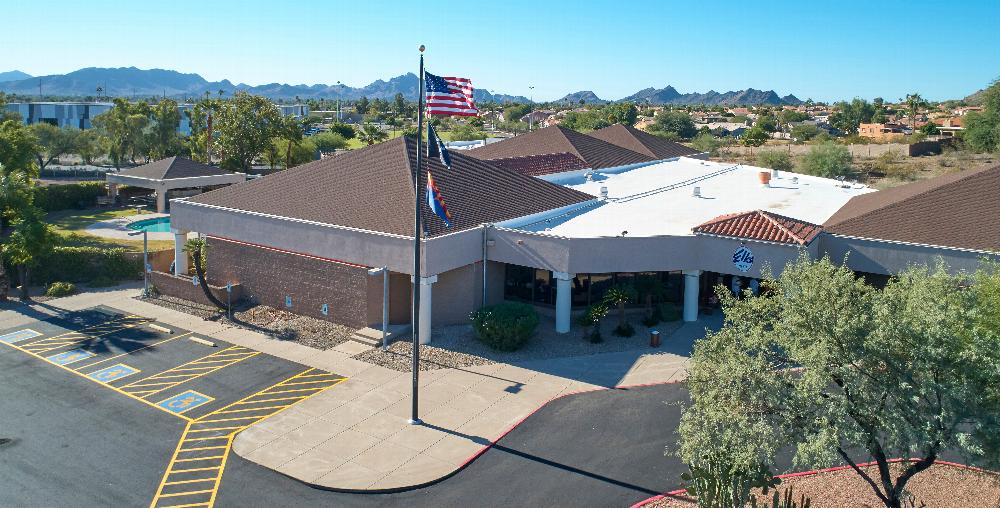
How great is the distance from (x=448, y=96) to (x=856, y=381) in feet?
45.0

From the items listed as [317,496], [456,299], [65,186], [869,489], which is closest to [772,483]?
[869,489]

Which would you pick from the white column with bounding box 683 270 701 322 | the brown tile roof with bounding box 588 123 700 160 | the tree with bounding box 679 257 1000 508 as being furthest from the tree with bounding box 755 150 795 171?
the tree with bounding box 679 257 1000 508

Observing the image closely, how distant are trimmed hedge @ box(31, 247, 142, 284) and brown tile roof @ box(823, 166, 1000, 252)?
3647 centimetres

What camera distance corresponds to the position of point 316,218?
3350cm

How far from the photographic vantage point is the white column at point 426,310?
29719mm

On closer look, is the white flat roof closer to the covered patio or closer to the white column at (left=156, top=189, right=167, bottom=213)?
the covered patio

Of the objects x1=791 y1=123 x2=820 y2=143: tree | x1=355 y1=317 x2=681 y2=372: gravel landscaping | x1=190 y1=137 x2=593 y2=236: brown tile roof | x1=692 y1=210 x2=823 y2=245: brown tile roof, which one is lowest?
x1=355 y1=317 x2=681 y2=372: gravel landscaping

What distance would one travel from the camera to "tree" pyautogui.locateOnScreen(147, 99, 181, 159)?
83312mm

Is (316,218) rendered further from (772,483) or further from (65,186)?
(65,186)

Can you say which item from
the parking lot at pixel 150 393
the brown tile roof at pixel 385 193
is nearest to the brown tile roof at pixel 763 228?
the brown tile roof at pixel 385 193

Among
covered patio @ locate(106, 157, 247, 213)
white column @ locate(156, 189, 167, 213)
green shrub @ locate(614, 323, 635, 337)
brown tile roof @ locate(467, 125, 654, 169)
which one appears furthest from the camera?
white column @ locate(156, 189, 167, 213)

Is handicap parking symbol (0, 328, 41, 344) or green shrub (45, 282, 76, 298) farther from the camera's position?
green shrub (45, 282, 76, 298)

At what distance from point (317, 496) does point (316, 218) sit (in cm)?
1673

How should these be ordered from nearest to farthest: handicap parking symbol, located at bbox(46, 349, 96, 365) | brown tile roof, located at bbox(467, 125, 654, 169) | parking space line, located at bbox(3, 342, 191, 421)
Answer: parking space line, located at bbox(3, 342, 191, 421) < handicap parking symbol, located at bbox(46, 349, 96, 365) < brown tile roof, located at bbox(467, 125, 654, 169)
